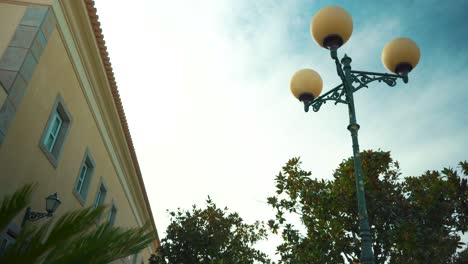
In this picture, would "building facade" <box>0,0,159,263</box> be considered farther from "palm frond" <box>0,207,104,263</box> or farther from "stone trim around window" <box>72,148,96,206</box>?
"palm frond" <box>0,207,104,263</box>

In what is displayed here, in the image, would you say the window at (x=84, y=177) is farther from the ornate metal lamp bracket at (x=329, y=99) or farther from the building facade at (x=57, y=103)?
the ornate metal lamp bracket at (x=329, y=99)

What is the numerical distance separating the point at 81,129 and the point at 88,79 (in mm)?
1527

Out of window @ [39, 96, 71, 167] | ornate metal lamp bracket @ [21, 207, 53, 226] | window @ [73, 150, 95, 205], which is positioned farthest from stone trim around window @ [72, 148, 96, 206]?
ornate metal lamp bracket @ [21, 207, 53, 226]

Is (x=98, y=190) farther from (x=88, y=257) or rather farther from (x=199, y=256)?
(x=88, y=257)

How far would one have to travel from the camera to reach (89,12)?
8.93 m

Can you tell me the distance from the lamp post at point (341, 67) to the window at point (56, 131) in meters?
5.87

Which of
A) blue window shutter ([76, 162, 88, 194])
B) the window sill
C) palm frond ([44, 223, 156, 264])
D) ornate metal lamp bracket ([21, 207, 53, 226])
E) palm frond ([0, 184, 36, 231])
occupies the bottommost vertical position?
palm frond ([44, 223, 156, 264])

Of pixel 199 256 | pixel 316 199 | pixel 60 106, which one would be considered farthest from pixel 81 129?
pixel 199 256

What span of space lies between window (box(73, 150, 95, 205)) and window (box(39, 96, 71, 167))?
161 centimetres

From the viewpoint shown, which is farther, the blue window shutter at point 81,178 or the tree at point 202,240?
the tree at point 202,240

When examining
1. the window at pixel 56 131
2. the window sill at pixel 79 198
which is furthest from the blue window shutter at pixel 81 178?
the window at pixel 56 131

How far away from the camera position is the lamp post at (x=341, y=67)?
5.39 meters

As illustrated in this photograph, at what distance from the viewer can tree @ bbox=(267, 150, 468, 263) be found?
27.6 ft

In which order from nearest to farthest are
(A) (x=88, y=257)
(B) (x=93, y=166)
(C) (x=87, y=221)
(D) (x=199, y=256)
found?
(A) (x=88, y=257)
(C) (x=87, y=221)
(B) (x=93, y=166)
(D) (x=199, y=256)
